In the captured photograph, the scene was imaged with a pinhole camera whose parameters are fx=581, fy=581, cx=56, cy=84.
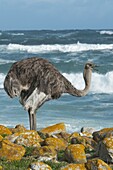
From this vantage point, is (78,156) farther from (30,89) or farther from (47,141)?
(30,89)

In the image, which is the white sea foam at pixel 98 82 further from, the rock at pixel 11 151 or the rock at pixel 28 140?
the rock at pixel 11 151

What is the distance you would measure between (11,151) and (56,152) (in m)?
0.61

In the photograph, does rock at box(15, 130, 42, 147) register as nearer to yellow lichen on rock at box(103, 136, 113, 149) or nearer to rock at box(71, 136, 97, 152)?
rock at box(71, 136, 97, 152)

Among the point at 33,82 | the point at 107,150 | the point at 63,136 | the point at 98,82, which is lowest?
the point at 98,82

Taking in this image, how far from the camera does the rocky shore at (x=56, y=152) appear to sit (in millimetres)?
5473

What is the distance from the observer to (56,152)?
256 inches

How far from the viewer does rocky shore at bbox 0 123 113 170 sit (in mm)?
5473

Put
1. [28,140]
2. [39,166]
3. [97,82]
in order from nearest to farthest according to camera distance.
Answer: [39,166] < [28,140] < [97,82]

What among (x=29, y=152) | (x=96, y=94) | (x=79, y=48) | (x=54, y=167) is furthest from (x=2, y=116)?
(x=79, y=48)

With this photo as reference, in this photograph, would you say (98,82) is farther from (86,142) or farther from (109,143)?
(109,143)

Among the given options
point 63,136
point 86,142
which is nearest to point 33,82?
→ point 63,136

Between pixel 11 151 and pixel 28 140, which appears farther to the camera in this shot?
pixel 28 140

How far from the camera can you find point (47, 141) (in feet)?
22.5

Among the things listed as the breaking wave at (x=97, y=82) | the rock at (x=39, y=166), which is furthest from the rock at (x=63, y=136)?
the breaking wave at (x=97, y=82)
